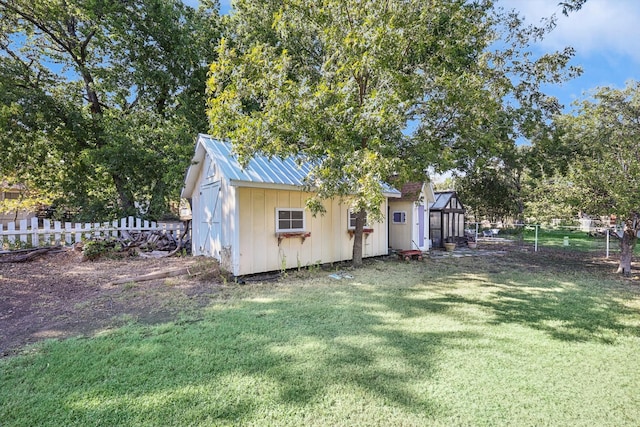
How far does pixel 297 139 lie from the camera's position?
7031mm

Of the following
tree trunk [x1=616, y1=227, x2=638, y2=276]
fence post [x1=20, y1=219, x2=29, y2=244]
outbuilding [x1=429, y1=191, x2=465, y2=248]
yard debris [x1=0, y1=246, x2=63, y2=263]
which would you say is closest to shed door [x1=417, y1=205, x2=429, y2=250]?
outbuilding [x1=429, y1=191, x2=465, y2=248]

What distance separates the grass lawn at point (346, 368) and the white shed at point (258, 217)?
92.2 inches

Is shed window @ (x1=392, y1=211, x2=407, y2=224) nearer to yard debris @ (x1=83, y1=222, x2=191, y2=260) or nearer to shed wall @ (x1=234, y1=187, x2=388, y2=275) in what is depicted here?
shed wall @ (x1=234, y1=187, x2=388, y2=275)

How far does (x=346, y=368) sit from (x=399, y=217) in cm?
994

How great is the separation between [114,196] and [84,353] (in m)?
15.8

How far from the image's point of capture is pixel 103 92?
13984 millimetres

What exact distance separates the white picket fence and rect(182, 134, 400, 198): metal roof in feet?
13.1

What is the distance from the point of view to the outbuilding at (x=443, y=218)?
14.1 metres

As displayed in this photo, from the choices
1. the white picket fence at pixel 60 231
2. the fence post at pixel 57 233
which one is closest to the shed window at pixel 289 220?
the white picket fence at pixel 60 231

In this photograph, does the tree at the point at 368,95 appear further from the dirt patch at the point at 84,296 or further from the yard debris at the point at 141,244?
the yard debris at the point at 141,244

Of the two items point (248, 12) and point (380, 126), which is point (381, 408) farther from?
point (248, 12)

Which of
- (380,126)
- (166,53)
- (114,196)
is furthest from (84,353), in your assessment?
(114,196)

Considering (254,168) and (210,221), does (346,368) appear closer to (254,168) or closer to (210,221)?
(254,168)

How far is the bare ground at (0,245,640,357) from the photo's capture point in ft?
14.3
